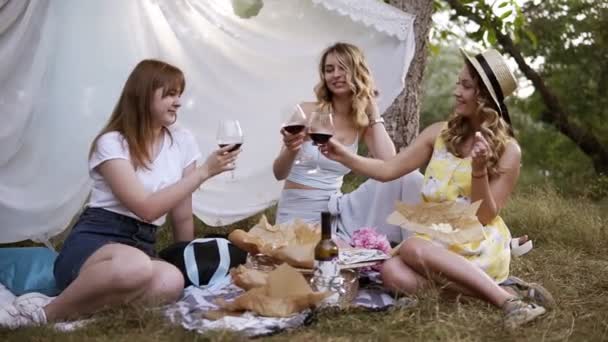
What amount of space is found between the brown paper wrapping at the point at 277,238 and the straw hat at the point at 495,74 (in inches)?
34.7

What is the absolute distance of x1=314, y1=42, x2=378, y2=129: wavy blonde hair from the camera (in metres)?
3.67

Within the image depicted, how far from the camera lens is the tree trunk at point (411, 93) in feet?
15.9

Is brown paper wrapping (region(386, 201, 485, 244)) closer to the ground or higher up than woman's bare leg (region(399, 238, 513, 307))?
higher up

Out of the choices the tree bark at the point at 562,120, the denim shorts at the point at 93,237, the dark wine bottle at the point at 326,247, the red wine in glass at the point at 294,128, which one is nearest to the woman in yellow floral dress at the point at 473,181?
the red wine in glass at the point at 294,128

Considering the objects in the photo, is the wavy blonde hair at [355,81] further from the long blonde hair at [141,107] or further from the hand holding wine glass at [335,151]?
the long blonde hair at [141,107]

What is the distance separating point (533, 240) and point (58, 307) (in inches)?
113

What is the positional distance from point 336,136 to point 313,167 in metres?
0.19

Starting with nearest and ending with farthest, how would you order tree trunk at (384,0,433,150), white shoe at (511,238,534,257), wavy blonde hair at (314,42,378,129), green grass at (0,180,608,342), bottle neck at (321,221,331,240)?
green grass at (0,180,608,342) < bottle neck at (321,221,331,240) < wavy blonde hair at (314,42,378,129) < white shoe at (511,238,534,257) < tree trunk at (384,0,433,150)

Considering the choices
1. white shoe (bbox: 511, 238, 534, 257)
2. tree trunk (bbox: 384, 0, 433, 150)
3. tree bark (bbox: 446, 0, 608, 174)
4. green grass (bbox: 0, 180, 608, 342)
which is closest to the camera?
green grass (bbox: 0, 180, 608, 342)

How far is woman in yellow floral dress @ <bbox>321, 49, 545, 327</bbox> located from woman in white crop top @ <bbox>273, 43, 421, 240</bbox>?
480 millimetres

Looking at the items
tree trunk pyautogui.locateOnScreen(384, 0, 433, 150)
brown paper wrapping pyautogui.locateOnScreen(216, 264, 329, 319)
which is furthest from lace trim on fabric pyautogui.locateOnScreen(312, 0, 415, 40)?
brown paper wrapping pyautogui.locateOnScreen(216, 264, 329, 319)

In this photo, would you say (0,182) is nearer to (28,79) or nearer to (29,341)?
(28,79)

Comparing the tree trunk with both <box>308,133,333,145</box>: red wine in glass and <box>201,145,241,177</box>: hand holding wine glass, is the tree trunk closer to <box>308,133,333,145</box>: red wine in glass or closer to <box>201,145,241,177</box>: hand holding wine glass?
<box>308,133,333,145</box>: red wine in glass

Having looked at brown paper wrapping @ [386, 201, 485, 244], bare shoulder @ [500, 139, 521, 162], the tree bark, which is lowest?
the tree bark
